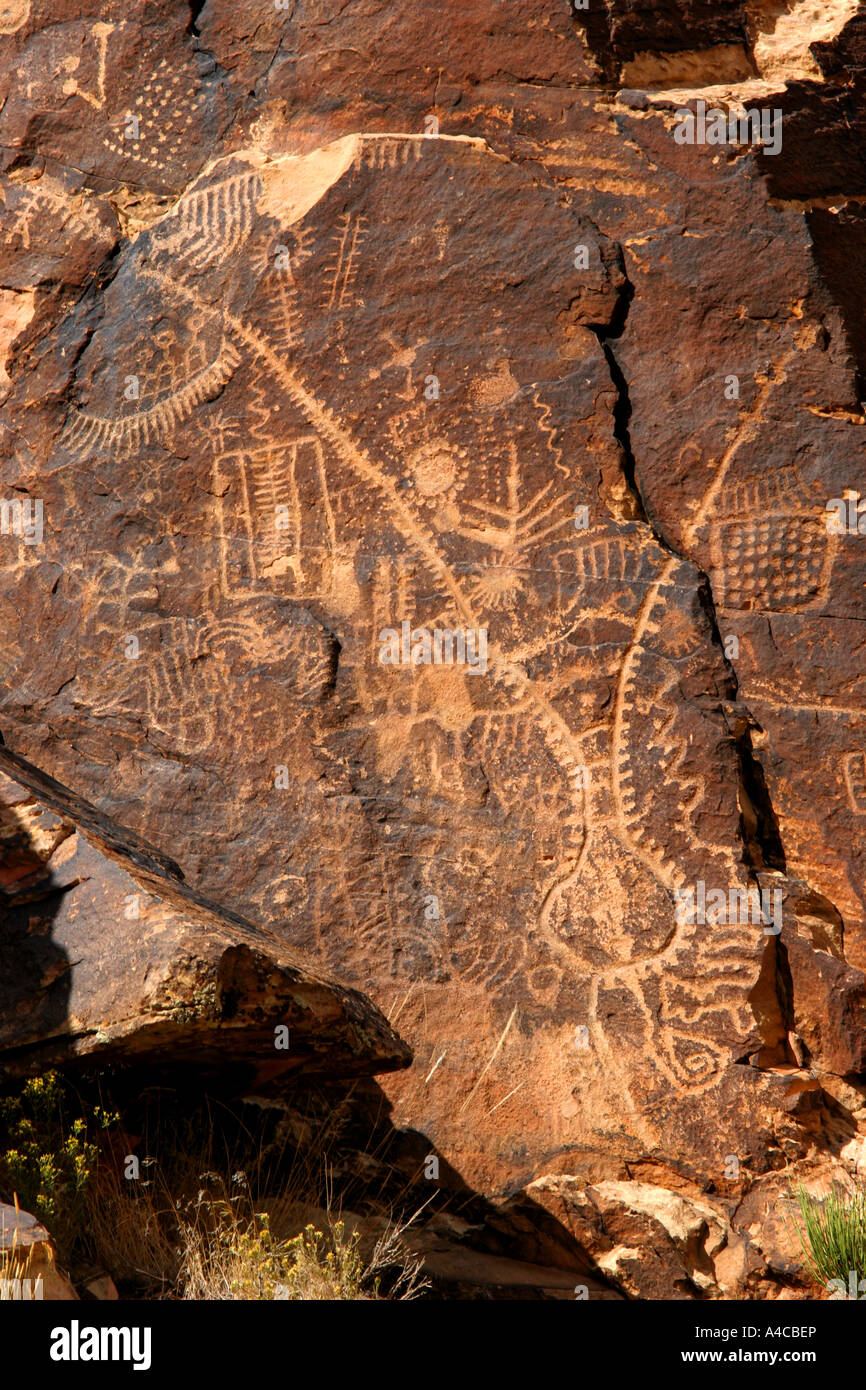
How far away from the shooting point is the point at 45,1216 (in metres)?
3.40

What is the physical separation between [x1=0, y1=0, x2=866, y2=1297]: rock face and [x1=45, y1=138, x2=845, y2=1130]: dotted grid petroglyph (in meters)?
0.01

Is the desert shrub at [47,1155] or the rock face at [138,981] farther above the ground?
the rock face at [138,981]

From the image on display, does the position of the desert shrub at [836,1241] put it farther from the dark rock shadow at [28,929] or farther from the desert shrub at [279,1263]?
the dark rock shadow at [28,929]

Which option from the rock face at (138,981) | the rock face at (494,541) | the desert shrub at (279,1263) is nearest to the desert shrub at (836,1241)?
the rock face at (494,541)

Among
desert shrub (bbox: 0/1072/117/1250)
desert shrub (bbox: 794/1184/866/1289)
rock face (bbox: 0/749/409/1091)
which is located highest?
rock face (bbox: 0/749/409/1091)

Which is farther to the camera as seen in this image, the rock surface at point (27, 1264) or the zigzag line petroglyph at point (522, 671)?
the zigzag line petroglyph at point (522, 671)

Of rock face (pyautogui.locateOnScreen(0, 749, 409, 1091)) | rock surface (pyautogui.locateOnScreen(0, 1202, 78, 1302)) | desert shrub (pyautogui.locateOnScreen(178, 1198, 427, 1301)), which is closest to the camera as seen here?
rock surface (pyautogui.locateOnScreen(0, 1202, 78, 1302))

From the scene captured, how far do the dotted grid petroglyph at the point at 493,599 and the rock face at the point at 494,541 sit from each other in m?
0.01

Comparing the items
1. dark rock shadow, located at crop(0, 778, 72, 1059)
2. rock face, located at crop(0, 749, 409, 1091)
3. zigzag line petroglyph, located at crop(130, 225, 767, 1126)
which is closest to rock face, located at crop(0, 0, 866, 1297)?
zigzag line petroglyph, located at crop(130, 225, 767, 1126)

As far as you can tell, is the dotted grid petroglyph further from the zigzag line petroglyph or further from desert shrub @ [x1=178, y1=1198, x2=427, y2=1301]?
desert shrub @ [x1=178, y1=1198, x2=427, y2=1301]

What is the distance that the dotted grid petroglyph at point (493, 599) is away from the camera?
429cm

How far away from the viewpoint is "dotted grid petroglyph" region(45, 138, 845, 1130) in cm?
429

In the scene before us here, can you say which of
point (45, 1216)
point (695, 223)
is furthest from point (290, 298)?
point (45, 1216)

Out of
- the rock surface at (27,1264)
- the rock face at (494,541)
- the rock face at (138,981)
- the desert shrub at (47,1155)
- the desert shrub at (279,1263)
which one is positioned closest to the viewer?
the rock surface at (27,1264)
